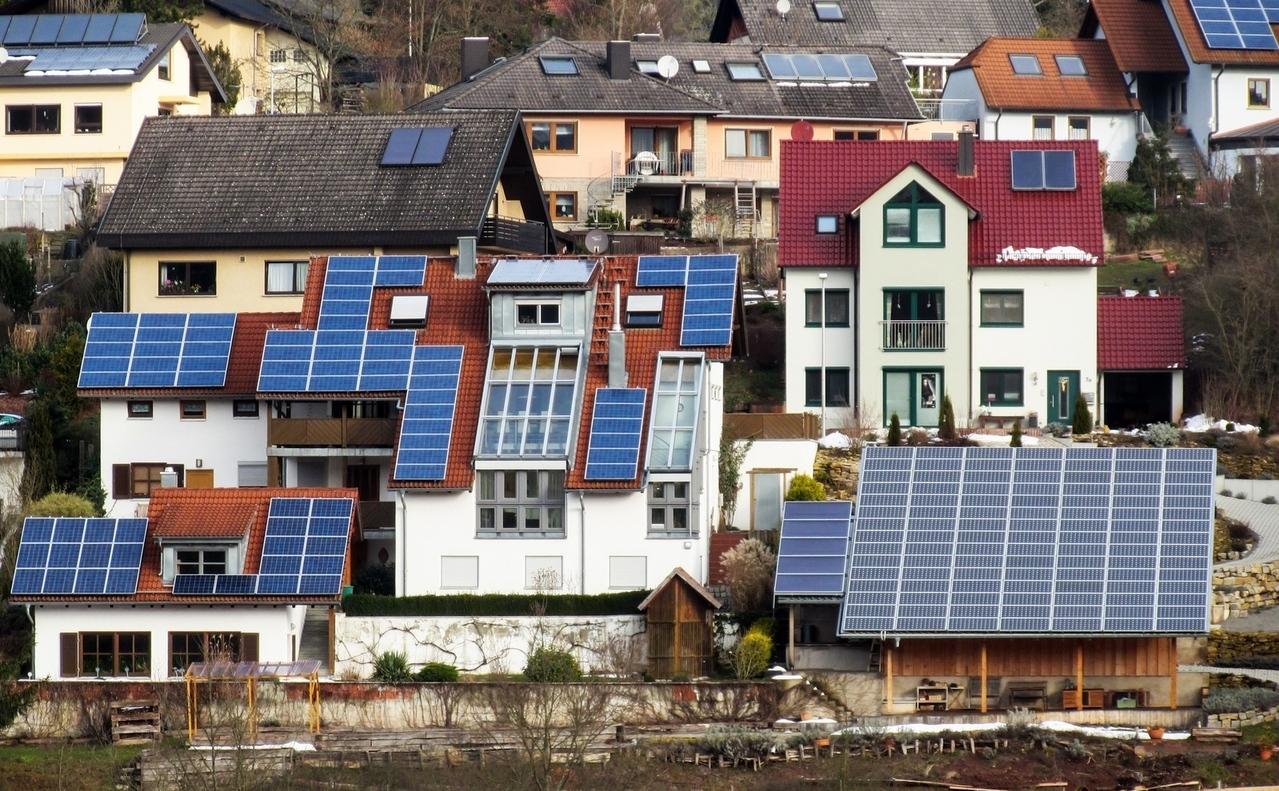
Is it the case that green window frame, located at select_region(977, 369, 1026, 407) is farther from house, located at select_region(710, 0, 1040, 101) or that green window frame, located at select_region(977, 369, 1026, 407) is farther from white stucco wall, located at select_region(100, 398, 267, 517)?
house, located at select_region(710, 0, 1040, 101)

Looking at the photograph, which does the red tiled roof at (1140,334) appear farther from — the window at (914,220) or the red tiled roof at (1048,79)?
the red tiled roof at (1048,79)

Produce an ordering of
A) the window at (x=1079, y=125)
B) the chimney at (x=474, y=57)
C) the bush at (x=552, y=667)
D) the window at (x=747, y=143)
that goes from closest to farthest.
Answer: the bush at (x=552, y=667)
the window at (x=747, y=143)
the window at (x=1079, y=125)
the chimney at (x=474, y=57)

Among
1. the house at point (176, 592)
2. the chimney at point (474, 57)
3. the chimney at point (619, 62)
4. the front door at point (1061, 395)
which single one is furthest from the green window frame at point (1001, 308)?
the chimney at point (474, 57)

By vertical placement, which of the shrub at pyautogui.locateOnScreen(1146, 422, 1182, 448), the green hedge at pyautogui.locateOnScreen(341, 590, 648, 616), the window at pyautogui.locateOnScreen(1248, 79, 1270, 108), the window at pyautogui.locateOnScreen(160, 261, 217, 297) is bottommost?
the green hedge at pyautogui.locateOnScreen(341, 590, 648, 616)

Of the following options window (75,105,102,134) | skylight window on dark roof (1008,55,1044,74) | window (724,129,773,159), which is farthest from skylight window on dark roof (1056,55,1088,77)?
window (75,105,102,134)

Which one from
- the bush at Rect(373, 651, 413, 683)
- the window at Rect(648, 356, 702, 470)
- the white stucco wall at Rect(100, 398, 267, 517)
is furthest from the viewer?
the white stucco wall at Rect(100, 398, 267, 517)

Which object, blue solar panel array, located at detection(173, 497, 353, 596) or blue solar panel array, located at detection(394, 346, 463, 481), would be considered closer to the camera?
blue solar panel array, located at detection(173, 497, 353, 596)

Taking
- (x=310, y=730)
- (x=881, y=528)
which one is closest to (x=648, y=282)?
(x=881, y=528)
